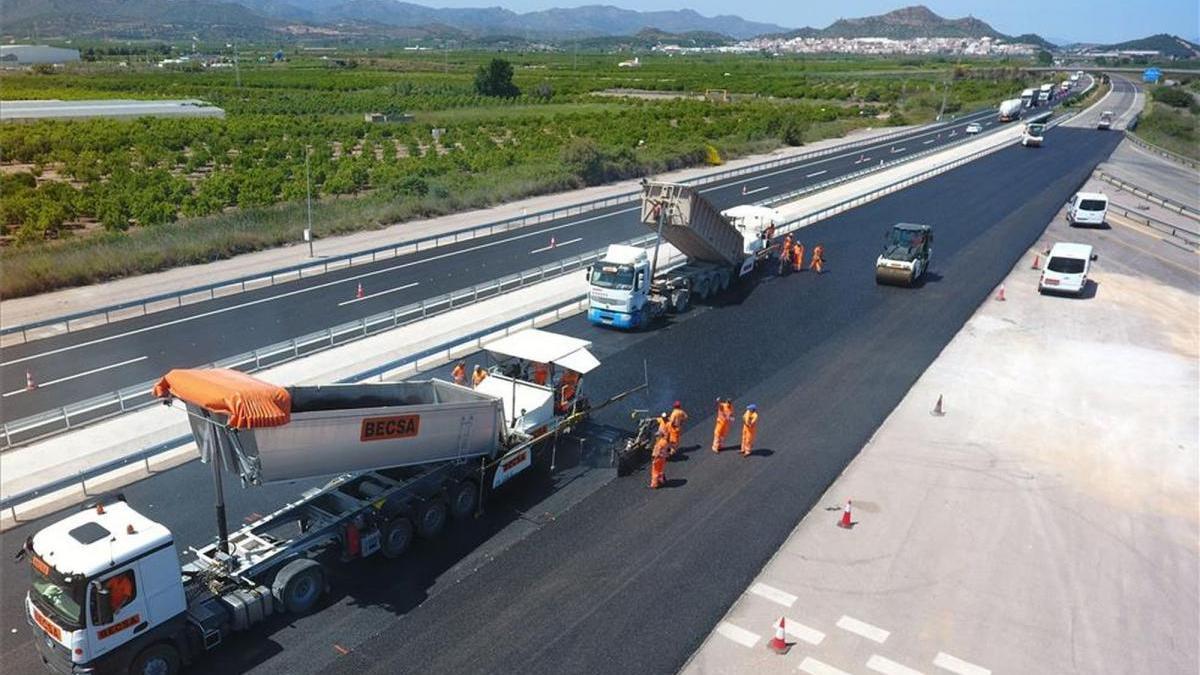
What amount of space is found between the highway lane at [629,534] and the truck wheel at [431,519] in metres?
0.23

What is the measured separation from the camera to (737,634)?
11.3 m

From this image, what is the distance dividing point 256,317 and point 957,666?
20843 mm

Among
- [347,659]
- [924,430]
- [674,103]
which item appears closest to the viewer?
[347,659]

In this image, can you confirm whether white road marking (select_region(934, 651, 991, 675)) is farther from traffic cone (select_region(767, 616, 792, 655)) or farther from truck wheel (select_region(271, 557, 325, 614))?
truck wheel (select_region(271, 557, 325, 614))

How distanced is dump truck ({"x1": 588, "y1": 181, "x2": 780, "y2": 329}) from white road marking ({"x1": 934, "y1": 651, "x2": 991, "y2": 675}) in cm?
1401

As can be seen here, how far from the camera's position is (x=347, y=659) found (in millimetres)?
10500

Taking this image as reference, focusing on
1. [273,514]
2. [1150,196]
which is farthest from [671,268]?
[1150,196]

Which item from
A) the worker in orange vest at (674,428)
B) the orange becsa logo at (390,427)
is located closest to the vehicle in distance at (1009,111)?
the worker in orange vest at (674,428)

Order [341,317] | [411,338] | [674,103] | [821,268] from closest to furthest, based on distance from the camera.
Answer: [411,338] < [341,317] < [821,268] < [674,103]

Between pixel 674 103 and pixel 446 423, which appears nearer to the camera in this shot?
pixel 446 423

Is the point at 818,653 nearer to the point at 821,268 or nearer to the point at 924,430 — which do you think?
the point at 924,430

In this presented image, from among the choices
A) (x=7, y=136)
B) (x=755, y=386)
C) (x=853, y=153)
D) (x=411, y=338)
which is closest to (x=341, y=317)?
(x=411, y=338)

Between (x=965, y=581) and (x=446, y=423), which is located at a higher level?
(x=446, y=423)

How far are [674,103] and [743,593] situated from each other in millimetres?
95327
